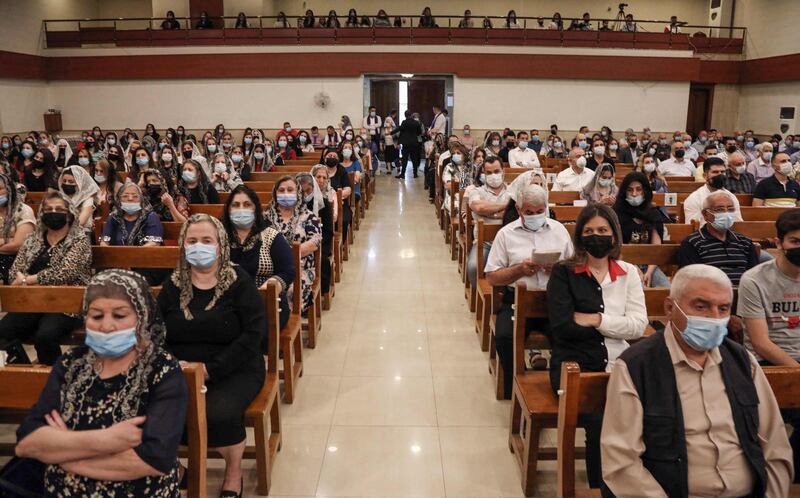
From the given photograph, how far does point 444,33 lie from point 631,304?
15407 millimetres

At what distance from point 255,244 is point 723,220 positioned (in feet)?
9.14

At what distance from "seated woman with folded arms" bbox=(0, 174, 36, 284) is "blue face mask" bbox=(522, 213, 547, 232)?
344 cm

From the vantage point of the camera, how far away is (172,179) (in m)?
6.32

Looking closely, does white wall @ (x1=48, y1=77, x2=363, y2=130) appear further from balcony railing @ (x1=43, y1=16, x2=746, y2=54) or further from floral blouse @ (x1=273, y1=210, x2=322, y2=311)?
floral blouse @ (x1=273, y1=210, x2=322, y2=311)

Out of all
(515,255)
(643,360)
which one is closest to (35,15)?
(515,255)

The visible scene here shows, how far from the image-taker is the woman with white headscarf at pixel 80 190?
526cm

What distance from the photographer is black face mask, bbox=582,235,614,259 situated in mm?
2787

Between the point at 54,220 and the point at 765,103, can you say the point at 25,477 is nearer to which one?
the point at 54,220

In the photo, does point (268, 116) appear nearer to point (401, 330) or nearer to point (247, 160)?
point (247, 160)

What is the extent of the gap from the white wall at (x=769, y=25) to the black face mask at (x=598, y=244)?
17.5 metres

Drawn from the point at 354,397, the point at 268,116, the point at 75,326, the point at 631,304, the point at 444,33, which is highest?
the point at 444,33

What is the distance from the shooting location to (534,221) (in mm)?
3551

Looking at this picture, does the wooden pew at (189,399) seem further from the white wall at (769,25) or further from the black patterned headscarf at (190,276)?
the white wall at (769,25)

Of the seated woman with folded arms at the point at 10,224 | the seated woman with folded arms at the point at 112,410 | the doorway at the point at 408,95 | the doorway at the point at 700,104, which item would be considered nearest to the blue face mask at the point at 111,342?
the seated woman with folded arms at the point at 112,410
